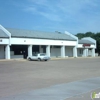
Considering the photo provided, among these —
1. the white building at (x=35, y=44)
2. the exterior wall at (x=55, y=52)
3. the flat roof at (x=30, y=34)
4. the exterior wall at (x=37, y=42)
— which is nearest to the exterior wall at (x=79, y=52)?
the white building at (x=35, y=44)

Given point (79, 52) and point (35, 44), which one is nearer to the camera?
point (35, 44)

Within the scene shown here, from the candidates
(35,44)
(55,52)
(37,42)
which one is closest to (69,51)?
(55,52)

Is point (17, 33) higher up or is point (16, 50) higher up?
point (17, 33)

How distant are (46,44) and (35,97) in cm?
5363

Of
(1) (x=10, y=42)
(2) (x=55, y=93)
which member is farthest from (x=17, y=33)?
(2) (x=55, y=93)

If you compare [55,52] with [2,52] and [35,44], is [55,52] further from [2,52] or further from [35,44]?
[2,52]

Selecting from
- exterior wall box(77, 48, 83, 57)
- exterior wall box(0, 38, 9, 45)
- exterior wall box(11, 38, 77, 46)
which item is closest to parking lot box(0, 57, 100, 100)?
exterior wall box(0, 38, 9, 45)

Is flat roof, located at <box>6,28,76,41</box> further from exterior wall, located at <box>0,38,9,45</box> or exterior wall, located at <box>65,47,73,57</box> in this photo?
exterior wall, located at <box>65,47,73,57</box>

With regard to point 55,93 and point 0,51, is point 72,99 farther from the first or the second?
point 0,51

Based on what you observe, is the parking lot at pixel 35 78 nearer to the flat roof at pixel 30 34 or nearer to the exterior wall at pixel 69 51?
the flat roof at pixel 30 34

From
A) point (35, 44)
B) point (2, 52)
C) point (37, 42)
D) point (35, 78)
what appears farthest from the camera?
point (37, 42)

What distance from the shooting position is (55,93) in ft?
35.0

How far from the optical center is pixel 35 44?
198 feet

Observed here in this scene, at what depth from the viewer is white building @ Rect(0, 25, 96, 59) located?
54.5 metres
